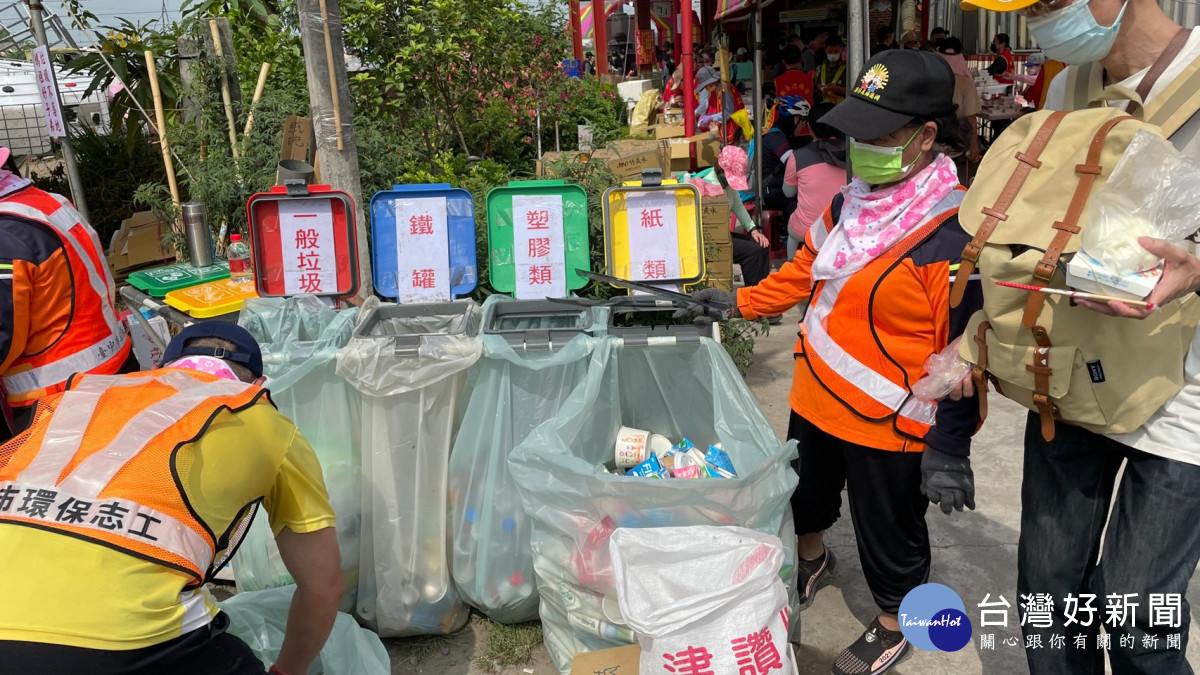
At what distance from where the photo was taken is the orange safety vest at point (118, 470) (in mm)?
1436

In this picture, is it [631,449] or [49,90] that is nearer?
[631,449]

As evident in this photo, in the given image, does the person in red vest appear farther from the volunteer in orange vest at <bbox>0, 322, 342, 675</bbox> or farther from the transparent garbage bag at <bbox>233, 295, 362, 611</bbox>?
the volunteer in orange vest at <bbox>0, 322, 342, 675</bbox>

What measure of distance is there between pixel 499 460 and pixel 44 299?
1376 millimetres

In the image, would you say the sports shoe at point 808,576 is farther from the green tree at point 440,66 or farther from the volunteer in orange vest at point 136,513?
the green tree at point 440,66

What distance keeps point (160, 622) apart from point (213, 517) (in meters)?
0.19

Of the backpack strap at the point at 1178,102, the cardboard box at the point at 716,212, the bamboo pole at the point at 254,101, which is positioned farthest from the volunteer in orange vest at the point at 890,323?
the bamboo pole at the point at 254,101

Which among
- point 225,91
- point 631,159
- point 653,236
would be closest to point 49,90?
point 225,91

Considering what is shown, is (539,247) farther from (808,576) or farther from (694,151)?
(694,151)

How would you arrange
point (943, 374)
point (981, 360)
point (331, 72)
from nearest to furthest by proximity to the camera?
point (981, 360), point (943, 374), point (331, 72)

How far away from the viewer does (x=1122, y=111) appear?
1569 mm

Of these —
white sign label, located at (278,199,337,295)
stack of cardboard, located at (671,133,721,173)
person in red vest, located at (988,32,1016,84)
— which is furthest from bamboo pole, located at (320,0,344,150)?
person in red vest, located at (988,32,1016,84)

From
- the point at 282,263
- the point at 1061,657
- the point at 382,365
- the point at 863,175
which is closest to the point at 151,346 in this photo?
the point at 282,263

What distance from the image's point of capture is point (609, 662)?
7.15ft

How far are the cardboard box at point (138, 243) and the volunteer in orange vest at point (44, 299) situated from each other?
2.94m
